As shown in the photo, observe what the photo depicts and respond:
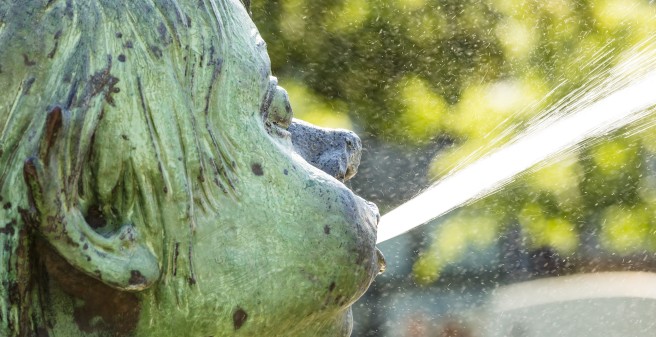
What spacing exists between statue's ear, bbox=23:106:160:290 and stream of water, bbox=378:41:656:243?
8.26ft

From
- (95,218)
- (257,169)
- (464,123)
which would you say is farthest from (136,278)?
(464,123)

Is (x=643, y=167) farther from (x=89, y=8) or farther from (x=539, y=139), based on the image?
(x=89, y=8)

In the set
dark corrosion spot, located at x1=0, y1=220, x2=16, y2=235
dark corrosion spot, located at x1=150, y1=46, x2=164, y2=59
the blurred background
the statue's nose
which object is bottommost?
the blurred background

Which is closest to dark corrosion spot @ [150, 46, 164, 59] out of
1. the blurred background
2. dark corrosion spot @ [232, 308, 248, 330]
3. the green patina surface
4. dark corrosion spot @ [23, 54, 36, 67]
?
the green patina surface

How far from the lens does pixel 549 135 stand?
12.3ft

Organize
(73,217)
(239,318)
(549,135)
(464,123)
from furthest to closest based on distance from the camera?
(464,123)
(549,135)
(239,318)
(73,217)

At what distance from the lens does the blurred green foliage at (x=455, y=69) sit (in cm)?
371

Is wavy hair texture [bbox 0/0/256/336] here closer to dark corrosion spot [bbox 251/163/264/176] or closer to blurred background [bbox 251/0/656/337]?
dark corrosion spot [bbox 251/163/264/176]

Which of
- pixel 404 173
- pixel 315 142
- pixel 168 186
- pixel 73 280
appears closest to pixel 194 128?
pixel 168 186

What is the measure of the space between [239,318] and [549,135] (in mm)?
2647

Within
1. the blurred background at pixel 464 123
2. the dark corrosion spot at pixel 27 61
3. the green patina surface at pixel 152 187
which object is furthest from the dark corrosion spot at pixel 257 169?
the blurred background at pixel 464 123

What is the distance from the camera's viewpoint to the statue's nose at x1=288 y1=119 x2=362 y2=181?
146 centimetres

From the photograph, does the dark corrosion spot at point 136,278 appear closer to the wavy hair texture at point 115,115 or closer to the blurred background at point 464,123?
the wavy hair texture at point 115,115

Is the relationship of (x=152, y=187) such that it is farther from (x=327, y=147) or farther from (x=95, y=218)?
(x=327, y=147)
